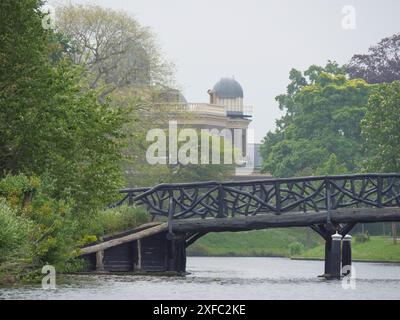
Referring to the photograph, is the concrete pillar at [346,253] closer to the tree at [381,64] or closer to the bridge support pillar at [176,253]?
the bridge support pillar at [176,253]

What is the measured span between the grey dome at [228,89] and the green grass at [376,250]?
2646 inches

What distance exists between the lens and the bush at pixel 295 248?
343ft

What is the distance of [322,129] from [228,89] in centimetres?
4873

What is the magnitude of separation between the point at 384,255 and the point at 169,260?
1179 inches

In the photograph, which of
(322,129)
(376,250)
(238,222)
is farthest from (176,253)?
(322,129)

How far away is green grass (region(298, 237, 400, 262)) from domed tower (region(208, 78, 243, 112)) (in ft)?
203

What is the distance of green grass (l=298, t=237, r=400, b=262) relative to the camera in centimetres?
9188

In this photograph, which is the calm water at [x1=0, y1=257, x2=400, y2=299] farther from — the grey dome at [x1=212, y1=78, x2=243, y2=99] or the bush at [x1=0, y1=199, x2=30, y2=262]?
the grey dome at [x1=212, y1=78, x2=243, y2=99]

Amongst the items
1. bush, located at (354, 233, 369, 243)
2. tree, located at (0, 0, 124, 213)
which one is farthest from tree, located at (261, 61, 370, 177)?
tree, located at (0, 0, 124, 213)

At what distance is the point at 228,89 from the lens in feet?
552

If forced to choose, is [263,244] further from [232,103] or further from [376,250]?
[232,103]

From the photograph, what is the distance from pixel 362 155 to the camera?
4540 inches
